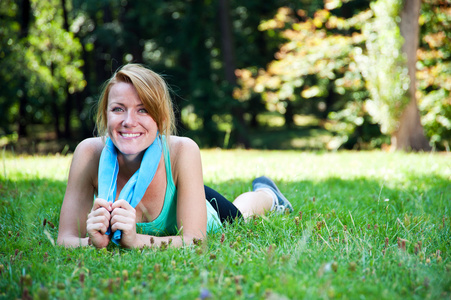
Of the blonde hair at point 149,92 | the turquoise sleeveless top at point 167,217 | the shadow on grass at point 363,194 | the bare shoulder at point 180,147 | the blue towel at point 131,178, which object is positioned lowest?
the shadow on grass at point 363,194

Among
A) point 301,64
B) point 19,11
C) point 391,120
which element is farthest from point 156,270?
point 19,11

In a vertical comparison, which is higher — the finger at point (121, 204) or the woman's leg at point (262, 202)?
the finger at point (121, 204)

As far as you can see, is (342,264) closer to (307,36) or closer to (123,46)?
(307,36)

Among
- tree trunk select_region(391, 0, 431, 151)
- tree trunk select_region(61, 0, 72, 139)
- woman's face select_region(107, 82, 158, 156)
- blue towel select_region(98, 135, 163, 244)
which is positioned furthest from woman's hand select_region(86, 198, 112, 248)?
tree trunk select_region(61, 0, 72, 139)

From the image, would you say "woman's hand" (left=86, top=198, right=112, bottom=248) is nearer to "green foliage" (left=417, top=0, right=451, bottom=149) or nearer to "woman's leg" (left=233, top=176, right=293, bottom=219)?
"woman's leg" (left=233, top=176, right=293, bottom=219)

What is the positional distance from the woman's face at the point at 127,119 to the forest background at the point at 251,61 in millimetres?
5278

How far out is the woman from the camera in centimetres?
262

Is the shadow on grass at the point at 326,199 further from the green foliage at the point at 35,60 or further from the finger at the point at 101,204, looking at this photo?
the green foliage at the point at 35,60

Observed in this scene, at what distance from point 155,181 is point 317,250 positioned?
126cm

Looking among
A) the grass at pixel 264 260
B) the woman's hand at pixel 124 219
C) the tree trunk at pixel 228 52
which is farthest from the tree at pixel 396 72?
the woman's hand at pixel 124 219

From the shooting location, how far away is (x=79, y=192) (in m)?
2.93

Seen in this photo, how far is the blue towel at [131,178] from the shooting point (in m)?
2.65

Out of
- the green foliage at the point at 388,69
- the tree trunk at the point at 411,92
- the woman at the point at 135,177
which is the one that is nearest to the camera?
the woman at the point at 135,177

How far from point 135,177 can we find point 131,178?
0.03 m
